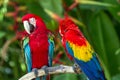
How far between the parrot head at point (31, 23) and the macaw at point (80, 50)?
0.07 metres

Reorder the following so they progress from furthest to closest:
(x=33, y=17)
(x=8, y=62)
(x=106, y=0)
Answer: (x=8, y=62)
(x=106, y=0)
(x=33, y=17)

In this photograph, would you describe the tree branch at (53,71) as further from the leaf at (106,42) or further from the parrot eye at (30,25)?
the leaf at (106,42)

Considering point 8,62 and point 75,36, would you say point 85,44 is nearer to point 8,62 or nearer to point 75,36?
point 75,36

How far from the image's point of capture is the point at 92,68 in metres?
1.44

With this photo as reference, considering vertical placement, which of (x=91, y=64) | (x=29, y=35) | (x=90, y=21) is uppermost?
(x=29, y=35)

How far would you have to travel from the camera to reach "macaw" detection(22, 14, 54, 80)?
1.44 metres

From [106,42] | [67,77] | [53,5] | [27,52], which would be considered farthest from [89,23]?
[27,52]

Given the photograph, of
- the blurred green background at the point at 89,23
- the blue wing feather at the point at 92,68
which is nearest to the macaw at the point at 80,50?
the blue wing feather at the point at 92,68

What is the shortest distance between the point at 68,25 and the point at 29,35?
127mm

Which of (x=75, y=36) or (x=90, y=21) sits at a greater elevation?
(x=75, y=36)

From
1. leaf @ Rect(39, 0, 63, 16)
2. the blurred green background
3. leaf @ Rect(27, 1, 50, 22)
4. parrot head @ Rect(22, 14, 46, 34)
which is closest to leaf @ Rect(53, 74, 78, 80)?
the blurred green background

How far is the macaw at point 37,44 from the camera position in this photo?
144cm

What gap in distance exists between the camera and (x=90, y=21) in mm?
2420

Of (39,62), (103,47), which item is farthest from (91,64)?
(103,47)
